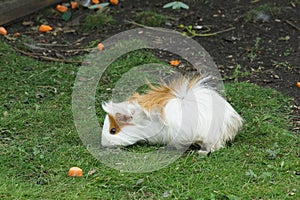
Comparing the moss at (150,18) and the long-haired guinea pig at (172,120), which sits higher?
the long-haired guinea pig at (172,120)

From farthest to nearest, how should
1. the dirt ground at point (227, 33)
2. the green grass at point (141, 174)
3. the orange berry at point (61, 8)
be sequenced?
the orange berry at point (61, 8), the dirt ground at point (227, 33), the green grass at point (141, 174)

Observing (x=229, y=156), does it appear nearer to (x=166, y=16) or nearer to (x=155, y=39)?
(x=155, y=39)

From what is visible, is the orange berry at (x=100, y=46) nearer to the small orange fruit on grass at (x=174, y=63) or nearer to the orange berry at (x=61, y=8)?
the small orange fruit on grass at (x=174, y=63)

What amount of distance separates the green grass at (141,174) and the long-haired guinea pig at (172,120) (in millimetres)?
124

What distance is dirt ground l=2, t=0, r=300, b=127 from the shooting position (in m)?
5.27

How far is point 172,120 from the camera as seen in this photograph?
12.1ft

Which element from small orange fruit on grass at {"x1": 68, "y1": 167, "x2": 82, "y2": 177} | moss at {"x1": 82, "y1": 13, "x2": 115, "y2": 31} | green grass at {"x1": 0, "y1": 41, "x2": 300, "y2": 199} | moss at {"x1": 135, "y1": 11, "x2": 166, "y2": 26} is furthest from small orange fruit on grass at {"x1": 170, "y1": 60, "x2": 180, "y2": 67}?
small orange fruit on grass at {"x1": 68, "y1": 167, "x2": 82, "y2": 177}

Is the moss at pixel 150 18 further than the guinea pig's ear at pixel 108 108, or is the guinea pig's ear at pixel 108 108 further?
the moss at pixel 150 18

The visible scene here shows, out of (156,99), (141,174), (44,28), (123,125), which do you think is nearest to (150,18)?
(44,28)

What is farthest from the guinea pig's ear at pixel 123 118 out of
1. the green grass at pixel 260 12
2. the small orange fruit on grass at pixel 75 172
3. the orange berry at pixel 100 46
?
the green grass at pixel 260 12

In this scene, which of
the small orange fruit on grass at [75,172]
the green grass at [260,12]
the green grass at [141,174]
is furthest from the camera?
the green grass at [260,12]

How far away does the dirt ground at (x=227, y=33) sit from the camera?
527cm

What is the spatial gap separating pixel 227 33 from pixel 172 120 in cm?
242

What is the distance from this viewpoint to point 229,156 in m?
3.77
